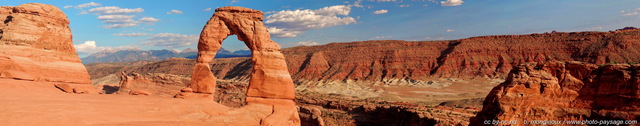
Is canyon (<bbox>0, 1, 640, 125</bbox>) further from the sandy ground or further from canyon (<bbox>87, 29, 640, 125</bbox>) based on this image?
canyon (<bbox>87, 29, 640, 125</bbox>)

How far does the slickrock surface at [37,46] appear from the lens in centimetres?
1831

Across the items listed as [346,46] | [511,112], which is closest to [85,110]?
[511,112]

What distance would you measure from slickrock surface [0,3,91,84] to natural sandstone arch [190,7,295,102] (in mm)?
7463

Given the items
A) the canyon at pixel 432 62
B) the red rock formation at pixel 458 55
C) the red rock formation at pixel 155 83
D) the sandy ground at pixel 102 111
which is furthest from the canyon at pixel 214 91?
the red rock formation at pixel 458 55

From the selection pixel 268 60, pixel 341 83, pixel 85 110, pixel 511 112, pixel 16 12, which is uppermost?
pixel 16 12

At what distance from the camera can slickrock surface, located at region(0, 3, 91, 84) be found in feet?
60.1

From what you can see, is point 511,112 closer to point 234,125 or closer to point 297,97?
point 234,125

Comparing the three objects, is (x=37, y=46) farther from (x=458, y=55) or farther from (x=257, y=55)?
(x=458, y=55)

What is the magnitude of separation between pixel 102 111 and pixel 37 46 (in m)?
10.3

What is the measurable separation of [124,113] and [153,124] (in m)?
1.89

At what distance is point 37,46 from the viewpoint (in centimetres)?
1931

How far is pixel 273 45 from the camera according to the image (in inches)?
737

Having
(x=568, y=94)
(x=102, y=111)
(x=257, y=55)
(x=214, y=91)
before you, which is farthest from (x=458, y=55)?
(x=102, y=111)

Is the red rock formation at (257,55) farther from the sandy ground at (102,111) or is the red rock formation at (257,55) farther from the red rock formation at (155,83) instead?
the red rock formation at (155,83)
